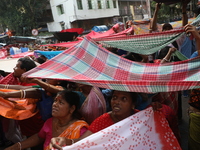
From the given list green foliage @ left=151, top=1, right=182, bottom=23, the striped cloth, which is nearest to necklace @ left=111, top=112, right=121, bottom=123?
the striped cloth

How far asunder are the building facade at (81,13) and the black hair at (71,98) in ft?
79.1

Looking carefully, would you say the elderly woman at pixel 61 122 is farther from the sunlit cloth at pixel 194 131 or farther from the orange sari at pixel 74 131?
the sunlit cloth at pixel 194 131

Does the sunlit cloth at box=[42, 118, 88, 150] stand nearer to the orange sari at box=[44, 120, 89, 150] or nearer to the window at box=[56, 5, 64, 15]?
the orange sari at box=[44, 120, 89, 150]

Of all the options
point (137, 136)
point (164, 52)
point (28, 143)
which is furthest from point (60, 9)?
point (137, 136)

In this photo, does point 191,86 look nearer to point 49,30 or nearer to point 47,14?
point 49,30

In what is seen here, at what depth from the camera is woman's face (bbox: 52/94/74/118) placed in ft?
6.00

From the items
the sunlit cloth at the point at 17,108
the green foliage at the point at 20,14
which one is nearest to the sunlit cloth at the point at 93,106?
the sunlit cloth at the point at 17,108

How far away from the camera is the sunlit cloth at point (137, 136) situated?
1.42 m

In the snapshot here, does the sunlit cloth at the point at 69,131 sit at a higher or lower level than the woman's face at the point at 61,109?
lower

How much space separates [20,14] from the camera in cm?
2438

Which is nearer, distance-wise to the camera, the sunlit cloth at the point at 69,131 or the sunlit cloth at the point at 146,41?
the sunlit cloth at the point at 69,131

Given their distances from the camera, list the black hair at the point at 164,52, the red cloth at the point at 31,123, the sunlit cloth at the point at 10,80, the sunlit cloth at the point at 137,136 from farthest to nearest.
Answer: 1. the black hair at the point at 164,52
2. the sunlit cloth at the point at 10,80
3. the red cloth at the point at 31,123
4. the sunlit cloth at the point at 137,136

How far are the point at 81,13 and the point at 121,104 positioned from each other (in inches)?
994

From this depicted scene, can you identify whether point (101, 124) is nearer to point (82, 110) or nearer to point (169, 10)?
point (82, 110)
